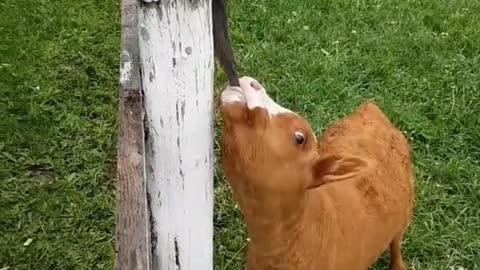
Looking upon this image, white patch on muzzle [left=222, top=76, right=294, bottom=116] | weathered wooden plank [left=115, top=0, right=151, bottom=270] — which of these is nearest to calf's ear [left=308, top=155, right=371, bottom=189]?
white patch on muzzle [left=222, top=76, right=294, bottom=116]

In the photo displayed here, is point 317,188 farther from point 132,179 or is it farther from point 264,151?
point 132,179

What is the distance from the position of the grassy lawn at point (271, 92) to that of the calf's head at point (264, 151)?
3.66ft

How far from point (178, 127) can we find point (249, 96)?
0.76 feet

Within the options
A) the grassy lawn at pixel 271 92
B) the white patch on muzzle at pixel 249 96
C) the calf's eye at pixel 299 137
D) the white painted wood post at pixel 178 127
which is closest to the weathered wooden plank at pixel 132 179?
the white painted wood post at pixel 178 127

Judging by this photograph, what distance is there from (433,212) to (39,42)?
219 centimetres

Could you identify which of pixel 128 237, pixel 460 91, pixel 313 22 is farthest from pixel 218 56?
pixel 313 22

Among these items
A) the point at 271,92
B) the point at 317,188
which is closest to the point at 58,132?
the point at 271,92

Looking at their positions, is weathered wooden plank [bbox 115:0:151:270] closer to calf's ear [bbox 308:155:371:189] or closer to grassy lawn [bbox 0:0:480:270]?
calf's ear [bbox 308:155:371:189]

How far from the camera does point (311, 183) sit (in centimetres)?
228

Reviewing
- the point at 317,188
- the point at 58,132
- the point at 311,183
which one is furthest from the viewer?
the point at 58,132

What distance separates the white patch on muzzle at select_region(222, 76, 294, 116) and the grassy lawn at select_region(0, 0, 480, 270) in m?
1.23

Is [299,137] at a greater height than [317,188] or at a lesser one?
greater

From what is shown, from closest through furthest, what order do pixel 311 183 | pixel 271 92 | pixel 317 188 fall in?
pixel 311 183, pixel 317 188, pixel 271 92

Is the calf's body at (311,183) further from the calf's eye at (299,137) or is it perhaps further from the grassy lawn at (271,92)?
the grassy lawn at (271,92)
